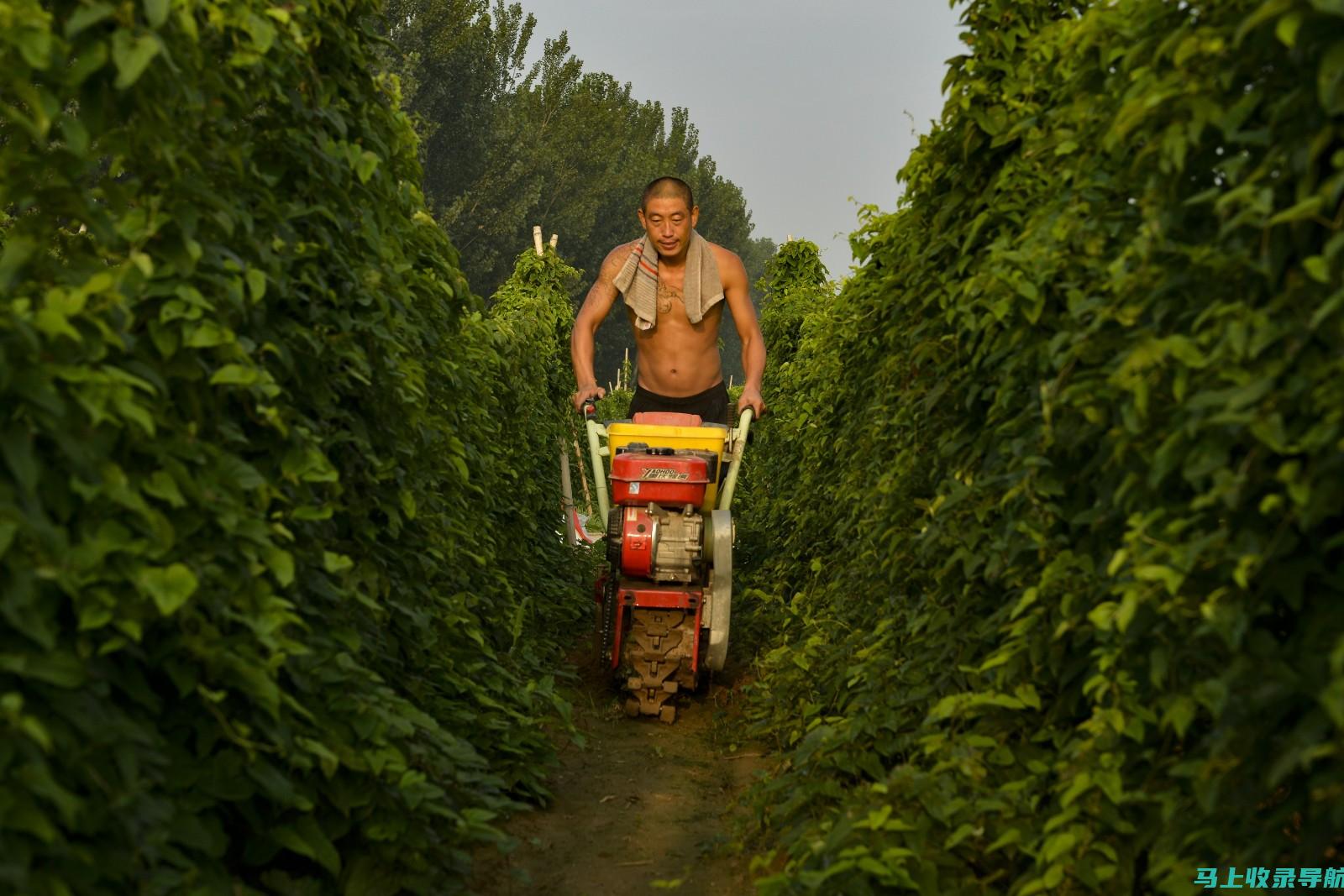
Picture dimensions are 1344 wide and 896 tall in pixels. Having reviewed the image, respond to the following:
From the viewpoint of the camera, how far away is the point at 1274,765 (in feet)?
7.45

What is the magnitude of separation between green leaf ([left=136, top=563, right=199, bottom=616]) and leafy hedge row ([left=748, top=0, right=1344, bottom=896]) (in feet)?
6.10

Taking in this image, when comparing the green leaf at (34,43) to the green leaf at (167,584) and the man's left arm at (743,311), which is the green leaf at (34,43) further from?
the man's left arm at (743,311)

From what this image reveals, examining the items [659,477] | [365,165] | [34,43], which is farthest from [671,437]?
[34,43]

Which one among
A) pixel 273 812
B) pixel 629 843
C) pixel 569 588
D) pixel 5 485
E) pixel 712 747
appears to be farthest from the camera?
pixel 569 588

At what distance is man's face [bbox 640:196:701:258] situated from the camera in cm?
729

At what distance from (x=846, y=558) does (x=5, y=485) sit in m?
4.89

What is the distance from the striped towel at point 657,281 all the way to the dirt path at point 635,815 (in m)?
2.29

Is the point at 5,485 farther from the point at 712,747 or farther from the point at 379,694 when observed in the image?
the point at 712,747

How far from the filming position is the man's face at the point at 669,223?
7285mm

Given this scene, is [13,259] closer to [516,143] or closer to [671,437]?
[671,437]

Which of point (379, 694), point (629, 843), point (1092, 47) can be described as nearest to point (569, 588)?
point (629, 843)

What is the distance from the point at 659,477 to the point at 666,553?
17.2 inches

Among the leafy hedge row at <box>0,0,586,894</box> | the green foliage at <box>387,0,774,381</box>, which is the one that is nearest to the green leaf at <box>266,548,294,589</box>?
the leafy hedge row at <box>0,0,586,894</box>

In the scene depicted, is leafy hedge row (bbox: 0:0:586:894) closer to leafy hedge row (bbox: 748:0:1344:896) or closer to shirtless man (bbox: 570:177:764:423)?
leafy hedge row (bbox: 748:0:1344:896)
